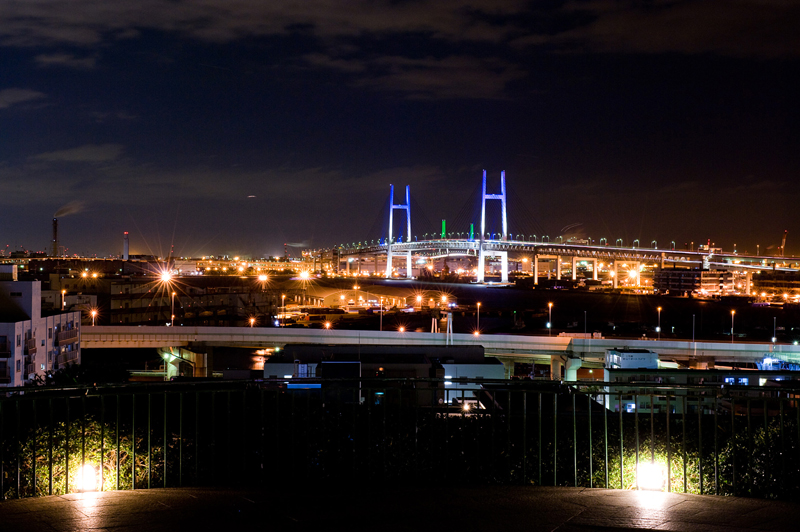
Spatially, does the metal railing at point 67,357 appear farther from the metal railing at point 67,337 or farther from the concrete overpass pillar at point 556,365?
the concrete overpass pillar at point 556,365

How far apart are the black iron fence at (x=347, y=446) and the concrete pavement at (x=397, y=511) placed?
135 mm

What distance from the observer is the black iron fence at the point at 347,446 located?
1.94 m

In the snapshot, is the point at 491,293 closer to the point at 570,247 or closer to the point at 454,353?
the point at 570,247

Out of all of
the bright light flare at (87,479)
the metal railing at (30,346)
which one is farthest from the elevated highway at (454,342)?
the bright light flare at (87,479)

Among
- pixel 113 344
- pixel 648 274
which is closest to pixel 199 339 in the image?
pixel 113 344

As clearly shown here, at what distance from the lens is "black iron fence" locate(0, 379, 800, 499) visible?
→ 194cm

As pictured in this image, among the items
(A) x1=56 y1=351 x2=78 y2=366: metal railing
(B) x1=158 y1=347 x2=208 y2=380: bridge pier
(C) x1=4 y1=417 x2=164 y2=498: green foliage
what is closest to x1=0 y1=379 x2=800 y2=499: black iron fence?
(C) x1=4 y1=417 x2=164 y2=498: green foliage

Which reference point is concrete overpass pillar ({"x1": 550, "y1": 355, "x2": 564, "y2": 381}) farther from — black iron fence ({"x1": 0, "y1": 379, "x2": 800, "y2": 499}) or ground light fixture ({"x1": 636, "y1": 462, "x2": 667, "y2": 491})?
ground light fixture ({"x1": 636, "y1": 462, "x2": 667, "y2": 491})

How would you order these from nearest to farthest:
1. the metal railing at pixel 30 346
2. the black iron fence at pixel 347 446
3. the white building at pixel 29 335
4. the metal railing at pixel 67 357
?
the black iron fence at pixel 347 446
the white building at pixel 29 335
the metal railing at pixel 30 346
the metal railing at pixel 67 357

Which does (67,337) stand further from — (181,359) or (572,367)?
(572,367)

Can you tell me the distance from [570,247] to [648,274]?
14195mm

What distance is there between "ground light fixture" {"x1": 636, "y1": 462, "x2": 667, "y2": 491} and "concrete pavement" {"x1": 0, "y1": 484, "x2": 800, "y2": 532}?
0.16m

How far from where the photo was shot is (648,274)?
43.0 metres

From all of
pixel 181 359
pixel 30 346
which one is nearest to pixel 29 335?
pixel 30 346
